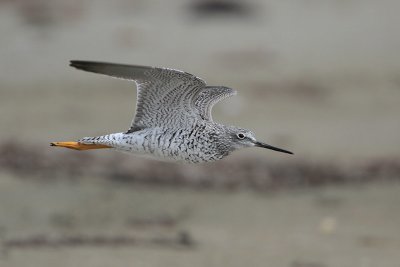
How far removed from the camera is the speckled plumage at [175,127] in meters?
9.01

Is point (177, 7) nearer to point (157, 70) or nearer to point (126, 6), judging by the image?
point (126, 6)

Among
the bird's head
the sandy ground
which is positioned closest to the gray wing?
the bird's head

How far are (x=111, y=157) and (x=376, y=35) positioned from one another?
6.53 metres

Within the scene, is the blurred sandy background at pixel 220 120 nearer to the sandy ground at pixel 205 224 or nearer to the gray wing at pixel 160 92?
the sandy ground at pixel 205 224

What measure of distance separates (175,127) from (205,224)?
12.0 feet

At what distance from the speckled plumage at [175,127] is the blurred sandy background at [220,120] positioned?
2272 millimetres

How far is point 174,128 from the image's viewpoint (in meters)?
9.26

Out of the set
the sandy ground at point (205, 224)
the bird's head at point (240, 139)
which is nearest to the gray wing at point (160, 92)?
the bird's head at point (240, 139)

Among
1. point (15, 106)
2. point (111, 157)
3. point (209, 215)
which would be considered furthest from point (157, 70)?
point (15, 106)

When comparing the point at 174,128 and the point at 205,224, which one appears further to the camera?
the point at 205,224

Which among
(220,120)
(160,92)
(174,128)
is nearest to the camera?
(160,92)

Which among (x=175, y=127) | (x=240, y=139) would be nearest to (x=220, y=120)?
(x=240, y=139)

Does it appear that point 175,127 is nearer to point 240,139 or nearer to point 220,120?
point 240,139

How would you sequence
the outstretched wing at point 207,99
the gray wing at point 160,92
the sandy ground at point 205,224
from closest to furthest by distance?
the gray wing at point 160,92 < the outstretched wing at point 207,99 < the sandy ground at point 205,224
